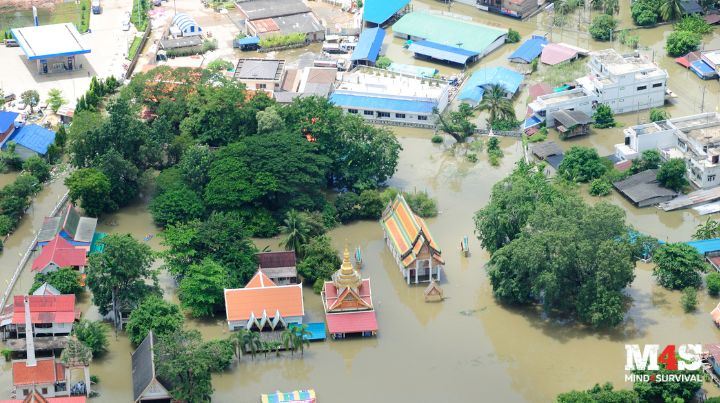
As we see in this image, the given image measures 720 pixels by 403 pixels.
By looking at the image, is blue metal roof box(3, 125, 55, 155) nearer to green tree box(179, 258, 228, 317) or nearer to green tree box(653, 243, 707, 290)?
green tree box(179, 258, 228, 317)

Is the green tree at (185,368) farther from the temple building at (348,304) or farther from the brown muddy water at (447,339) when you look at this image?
the temple building at (348,304)

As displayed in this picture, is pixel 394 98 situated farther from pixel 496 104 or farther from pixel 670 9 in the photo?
pixel 670 9

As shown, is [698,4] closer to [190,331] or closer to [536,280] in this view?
[536,280]

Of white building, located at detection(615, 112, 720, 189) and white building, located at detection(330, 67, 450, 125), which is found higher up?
white building, located at detection(330, 67, 450, 125)

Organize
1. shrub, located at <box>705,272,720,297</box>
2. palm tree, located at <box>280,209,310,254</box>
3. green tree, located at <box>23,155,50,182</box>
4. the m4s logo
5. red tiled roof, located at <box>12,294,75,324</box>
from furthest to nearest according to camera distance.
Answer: green tree, located at <box>23,155,50,182</box> < palm tree, located at <box>280,209,310,254</box> < shrub, located at <box>705,272,720,297</box> < red tiled roof, located at <box>12,294,75,324</box> < the m4s logo

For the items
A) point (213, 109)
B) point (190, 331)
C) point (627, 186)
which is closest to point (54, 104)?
point (213, 109)

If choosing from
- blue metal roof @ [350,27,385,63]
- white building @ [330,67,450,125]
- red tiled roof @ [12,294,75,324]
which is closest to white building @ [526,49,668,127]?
white building @ [330,67,450,125]

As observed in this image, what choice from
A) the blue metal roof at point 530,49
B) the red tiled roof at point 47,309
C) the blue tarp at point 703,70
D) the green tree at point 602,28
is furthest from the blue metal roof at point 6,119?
the blue tarp at point 703,70
